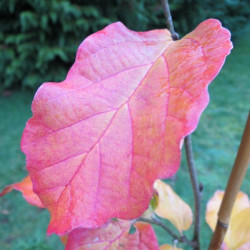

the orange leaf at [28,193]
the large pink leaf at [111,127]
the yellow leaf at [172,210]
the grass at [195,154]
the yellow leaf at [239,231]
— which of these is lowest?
the grass at [195,154]

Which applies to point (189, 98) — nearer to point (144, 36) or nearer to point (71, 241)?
point (144, 36)

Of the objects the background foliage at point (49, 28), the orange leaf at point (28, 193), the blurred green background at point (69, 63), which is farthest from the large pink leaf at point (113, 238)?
the background foliage at point (49, 28)

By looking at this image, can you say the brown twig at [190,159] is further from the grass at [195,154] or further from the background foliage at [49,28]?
the background foliage at [49,28]

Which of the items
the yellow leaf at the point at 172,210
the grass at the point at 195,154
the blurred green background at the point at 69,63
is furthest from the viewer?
the blurred green background at the point at 69,63

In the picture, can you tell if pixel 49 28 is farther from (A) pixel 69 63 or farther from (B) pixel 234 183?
(B) pixel 234 183

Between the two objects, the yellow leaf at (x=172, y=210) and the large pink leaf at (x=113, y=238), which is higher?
the large pink leaf at (x=113, y=238)

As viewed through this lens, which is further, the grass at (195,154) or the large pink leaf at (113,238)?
the grass at (195,154)

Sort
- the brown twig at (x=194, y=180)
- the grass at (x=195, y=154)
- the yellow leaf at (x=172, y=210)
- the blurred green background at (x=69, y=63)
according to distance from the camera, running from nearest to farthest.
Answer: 1. the brown twig at (x=194, y=180)
2. the yellow leaf at (x=172, y=210)
3. the grass at (x=195, y=154)
4. the blurred green background at (x=69, y=63)
